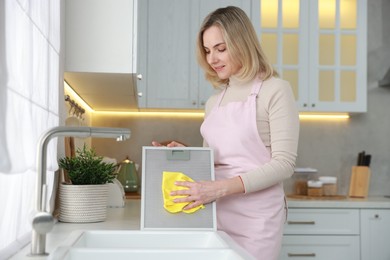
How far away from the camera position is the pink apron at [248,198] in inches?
68.1

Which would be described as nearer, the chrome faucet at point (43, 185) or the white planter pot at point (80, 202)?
the chrome faucet at point (43, 185)

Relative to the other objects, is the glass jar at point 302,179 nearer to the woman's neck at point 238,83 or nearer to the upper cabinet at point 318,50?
the upper cabinet at point 318,50

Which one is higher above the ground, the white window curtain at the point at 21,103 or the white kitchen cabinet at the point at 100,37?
the white kitchen cabinet at the point at 100,37

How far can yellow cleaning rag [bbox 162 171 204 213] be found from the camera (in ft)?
5.04

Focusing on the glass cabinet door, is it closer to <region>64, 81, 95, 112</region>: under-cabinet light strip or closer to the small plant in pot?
<region>64, 81, 95, 112</region>: under-cabinet light strip

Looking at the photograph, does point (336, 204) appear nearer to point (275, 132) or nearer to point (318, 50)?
point (318, 50)

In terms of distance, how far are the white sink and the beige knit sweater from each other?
25 cm

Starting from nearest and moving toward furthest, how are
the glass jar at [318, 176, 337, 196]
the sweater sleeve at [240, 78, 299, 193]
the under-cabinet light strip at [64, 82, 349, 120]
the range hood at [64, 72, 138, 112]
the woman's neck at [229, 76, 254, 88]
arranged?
the sweater sleeve at [240, 78, 299, 193], the woman's neck at [229, 76, 254, 88], the range hood at [64, 72, 138, 112], the glass jar at [318, 176, 337, 196], the under-cabinet light strip at [64, 82, 349, 120]

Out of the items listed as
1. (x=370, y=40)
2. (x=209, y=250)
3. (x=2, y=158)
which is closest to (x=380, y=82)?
(x=370, y=40)

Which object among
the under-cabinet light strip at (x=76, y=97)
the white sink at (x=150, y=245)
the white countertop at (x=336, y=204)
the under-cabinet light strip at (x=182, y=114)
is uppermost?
the under-cabinet light strip at (x=76, y=97)

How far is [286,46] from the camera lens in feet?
12.2

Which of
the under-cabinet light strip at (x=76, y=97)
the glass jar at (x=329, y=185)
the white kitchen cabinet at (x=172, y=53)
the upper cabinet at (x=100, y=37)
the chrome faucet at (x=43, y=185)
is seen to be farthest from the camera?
the glass jar at (x=329, y=185)

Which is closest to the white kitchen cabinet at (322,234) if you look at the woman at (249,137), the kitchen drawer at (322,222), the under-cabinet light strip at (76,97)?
the kitchen drawer at (322,222)

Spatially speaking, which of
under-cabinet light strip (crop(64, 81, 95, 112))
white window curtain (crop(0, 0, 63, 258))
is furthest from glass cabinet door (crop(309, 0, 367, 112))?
white window curtain (crop(0, 0, 63, 258))
